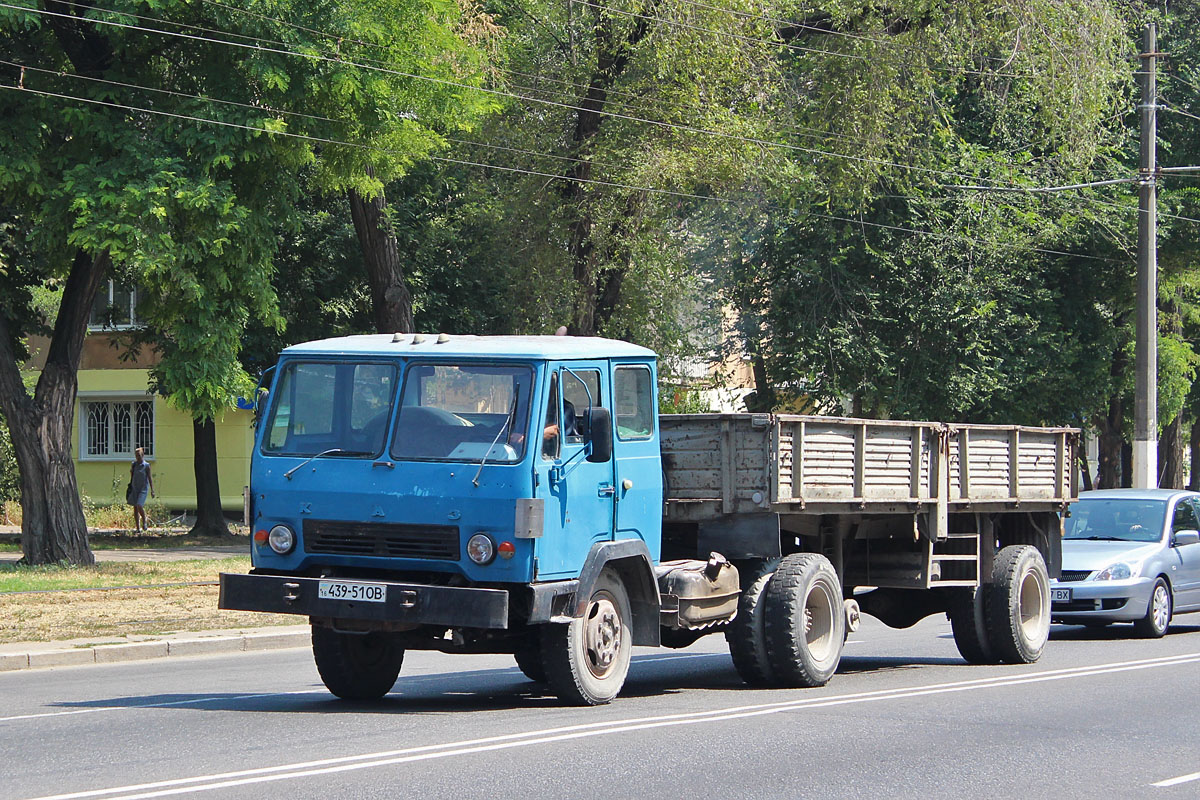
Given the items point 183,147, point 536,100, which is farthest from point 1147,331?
point 183,147

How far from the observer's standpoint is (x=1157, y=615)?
16.2 m

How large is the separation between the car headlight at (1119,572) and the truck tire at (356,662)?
8.61 m

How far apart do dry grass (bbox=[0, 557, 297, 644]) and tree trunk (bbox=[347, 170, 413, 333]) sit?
5127mm

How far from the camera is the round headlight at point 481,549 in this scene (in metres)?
A: 9.19

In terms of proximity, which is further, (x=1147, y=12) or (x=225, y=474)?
(x=225, y=474)

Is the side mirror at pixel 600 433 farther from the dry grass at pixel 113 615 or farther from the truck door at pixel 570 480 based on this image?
the dry grass at pixel 113 615

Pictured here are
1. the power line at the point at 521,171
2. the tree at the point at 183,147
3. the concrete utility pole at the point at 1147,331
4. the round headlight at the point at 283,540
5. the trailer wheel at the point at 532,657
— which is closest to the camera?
the round headlight at the point at 283,540

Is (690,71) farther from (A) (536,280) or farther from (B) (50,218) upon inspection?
(B) (50,218)

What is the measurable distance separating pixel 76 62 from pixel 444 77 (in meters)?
5.01

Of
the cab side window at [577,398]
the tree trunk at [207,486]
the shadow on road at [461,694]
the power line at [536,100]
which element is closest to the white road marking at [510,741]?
the shadow on road at [461,694]

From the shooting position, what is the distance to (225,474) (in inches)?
1533

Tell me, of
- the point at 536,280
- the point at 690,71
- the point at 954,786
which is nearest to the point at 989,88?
the point at 690,71

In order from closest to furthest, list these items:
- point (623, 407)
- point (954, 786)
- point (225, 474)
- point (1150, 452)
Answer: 1. point (954, 786)
2. point (623, 407)
3. point (1150, 452)
4. point (225, 474)

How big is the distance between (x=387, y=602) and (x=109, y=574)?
1300 cm
